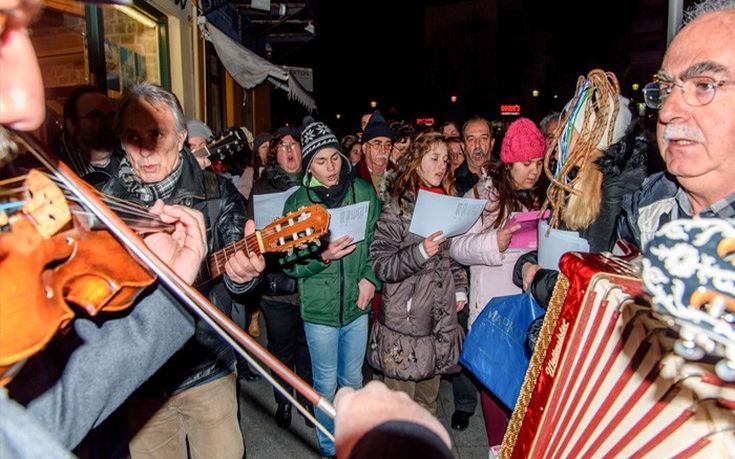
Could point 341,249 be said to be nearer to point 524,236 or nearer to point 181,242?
point 524,236

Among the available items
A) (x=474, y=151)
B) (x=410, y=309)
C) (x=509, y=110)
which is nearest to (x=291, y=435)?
(x=410, y=309)

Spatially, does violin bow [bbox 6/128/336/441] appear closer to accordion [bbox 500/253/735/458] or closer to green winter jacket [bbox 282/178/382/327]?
accordion [bbox 500/253/735/458]

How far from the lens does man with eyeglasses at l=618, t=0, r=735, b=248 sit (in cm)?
150

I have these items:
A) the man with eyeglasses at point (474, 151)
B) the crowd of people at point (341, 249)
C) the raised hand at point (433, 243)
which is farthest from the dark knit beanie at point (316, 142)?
the man with eyeglasses at point (474, 151)

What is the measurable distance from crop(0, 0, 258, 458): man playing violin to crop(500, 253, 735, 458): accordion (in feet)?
4.09

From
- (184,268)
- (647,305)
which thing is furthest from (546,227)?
(184,268)

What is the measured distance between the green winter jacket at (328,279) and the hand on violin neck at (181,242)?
1.63 meters

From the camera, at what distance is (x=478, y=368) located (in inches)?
96.7

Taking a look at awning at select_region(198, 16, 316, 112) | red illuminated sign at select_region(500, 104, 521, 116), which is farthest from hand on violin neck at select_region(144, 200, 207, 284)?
red illuminated sign at select_region(500, 104, 521, 116)

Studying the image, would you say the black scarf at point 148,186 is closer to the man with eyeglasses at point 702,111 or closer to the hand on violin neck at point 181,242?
the hand on violin neck at point 181,242

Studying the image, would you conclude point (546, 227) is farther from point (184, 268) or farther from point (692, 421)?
point (184, 268)

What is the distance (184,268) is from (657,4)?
87.7 feet

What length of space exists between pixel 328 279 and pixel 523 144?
71.3 inches

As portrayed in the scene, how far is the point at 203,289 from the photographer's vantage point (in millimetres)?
2393
